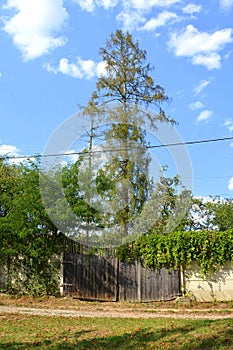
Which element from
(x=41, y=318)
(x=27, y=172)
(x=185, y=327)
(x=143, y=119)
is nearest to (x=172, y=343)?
(x=185, y=327)

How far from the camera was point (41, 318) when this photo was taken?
34.3 feet

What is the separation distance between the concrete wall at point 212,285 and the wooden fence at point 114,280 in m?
0.52

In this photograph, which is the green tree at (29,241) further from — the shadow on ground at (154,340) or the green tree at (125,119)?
the shadow on ground at (154,340)

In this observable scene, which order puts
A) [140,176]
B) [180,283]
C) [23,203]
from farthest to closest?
1. [140,176]
2. [23,203]
3. [180,283]

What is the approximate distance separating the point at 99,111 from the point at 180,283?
8100 mm

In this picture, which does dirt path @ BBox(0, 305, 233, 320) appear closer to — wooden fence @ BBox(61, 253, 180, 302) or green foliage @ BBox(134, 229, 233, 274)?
wooden fence @ BBox(61, 253, 180, 302)

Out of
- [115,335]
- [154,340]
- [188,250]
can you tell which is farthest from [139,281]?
[154,340]

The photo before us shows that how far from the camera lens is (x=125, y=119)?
17.0 metres

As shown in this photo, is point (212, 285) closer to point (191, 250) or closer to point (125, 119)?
point (191, 250)

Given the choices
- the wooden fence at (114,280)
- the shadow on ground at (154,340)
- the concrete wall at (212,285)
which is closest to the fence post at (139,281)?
the wooden fence at (114,280)

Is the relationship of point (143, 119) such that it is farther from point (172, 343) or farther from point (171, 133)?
point (172, 343)

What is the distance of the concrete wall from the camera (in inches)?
527

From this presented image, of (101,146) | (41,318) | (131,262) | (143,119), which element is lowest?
(41,318)

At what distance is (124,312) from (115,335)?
4437 mm
